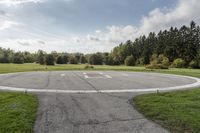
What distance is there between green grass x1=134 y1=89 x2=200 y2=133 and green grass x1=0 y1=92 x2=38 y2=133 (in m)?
2.80

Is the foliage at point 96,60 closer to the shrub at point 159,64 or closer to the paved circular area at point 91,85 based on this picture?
the shrub at point 159,64

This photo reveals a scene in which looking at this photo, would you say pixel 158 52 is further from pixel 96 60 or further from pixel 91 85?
pixel 91 85

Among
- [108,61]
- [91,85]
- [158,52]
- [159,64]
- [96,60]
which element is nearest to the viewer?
[91,85]

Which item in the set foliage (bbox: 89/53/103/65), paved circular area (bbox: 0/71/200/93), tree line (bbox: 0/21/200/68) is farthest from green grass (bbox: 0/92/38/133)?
foliage (bbox: 89/53/103/65)

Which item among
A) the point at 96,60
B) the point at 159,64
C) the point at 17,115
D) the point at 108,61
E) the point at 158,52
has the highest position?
the point at 158,52

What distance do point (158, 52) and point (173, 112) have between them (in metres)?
59.3

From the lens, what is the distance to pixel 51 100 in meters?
6.31

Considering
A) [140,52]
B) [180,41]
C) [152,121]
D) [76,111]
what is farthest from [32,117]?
[140,52]

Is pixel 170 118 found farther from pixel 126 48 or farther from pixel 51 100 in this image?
pixel 126 48

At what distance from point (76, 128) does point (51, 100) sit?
8.79ft

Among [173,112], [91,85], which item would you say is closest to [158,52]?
[91,85]

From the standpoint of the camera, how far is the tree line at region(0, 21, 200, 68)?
5247cm

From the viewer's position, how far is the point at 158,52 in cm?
6141

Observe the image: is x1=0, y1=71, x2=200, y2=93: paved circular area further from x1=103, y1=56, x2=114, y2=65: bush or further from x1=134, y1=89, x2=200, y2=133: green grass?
x1=103, y1=56, x2=114, y2=65: bush
